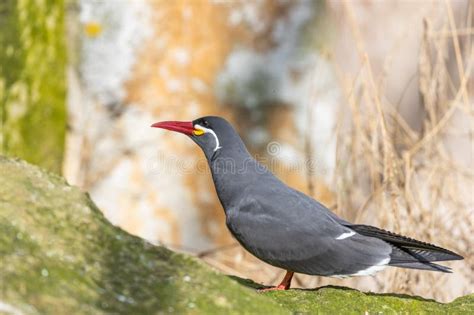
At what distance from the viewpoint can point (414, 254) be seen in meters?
3.57

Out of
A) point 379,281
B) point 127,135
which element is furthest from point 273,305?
point 127,135

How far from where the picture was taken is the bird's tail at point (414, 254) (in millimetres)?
3520

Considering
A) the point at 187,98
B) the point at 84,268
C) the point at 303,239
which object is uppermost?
the point at 187,98

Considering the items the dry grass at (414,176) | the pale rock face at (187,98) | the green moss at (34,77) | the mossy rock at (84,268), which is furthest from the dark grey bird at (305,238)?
the green moss at (34,77)

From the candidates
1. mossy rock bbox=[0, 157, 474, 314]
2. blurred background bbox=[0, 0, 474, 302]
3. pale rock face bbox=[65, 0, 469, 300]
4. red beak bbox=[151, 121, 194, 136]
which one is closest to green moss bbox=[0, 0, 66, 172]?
blurred background bbox=[0, 0, 474, 302]

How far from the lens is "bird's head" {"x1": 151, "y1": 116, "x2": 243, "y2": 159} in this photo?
4.32m

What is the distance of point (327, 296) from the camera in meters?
3.30

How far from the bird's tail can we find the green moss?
3.70 m

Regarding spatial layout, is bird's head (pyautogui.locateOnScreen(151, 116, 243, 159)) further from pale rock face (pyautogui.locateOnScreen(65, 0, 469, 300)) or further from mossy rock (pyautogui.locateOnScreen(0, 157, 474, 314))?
pale rock face (pyautogui.locateOnScreen(65, 0, 469, 300))

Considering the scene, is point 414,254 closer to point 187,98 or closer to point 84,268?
point 84,268

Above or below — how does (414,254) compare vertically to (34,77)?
below

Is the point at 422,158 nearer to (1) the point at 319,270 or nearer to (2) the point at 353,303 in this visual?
(1) the point at 319,270

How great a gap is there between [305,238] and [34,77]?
147 inches

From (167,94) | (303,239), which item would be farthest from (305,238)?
(167,94)
